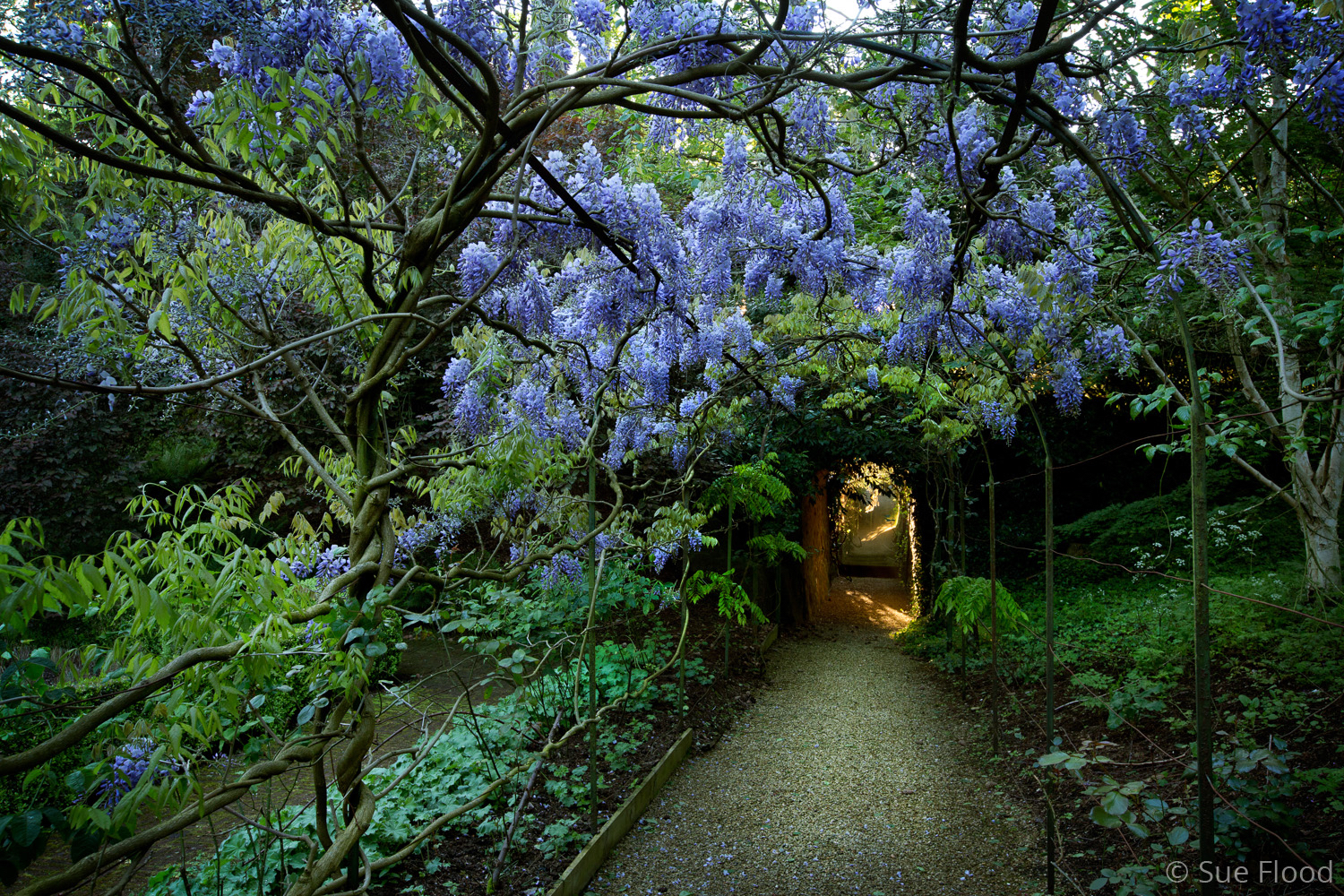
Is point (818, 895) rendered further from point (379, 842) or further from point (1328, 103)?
point (1328, 103)

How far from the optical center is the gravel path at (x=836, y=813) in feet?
9.70

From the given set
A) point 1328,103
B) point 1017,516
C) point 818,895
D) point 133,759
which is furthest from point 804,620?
point 133,759

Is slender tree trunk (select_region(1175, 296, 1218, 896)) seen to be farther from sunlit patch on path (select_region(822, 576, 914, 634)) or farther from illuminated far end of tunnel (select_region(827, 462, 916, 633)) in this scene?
sunlit patch on path (select_region(822, 576, 914, 634))

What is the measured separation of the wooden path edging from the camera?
2722 millimetres

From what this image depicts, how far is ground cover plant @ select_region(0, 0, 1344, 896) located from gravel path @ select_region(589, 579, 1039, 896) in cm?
35

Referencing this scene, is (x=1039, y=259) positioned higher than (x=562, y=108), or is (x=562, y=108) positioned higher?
(x=1039, y=259)

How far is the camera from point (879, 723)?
495 cm

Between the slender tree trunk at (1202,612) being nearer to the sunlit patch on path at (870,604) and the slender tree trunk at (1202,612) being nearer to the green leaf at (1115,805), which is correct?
the green leaf at (1115,805)

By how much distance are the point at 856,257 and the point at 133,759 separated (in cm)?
374

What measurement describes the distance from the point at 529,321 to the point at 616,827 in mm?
2257

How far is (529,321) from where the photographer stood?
332 cm

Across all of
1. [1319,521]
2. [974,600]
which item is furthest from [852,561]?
[1319,521]
